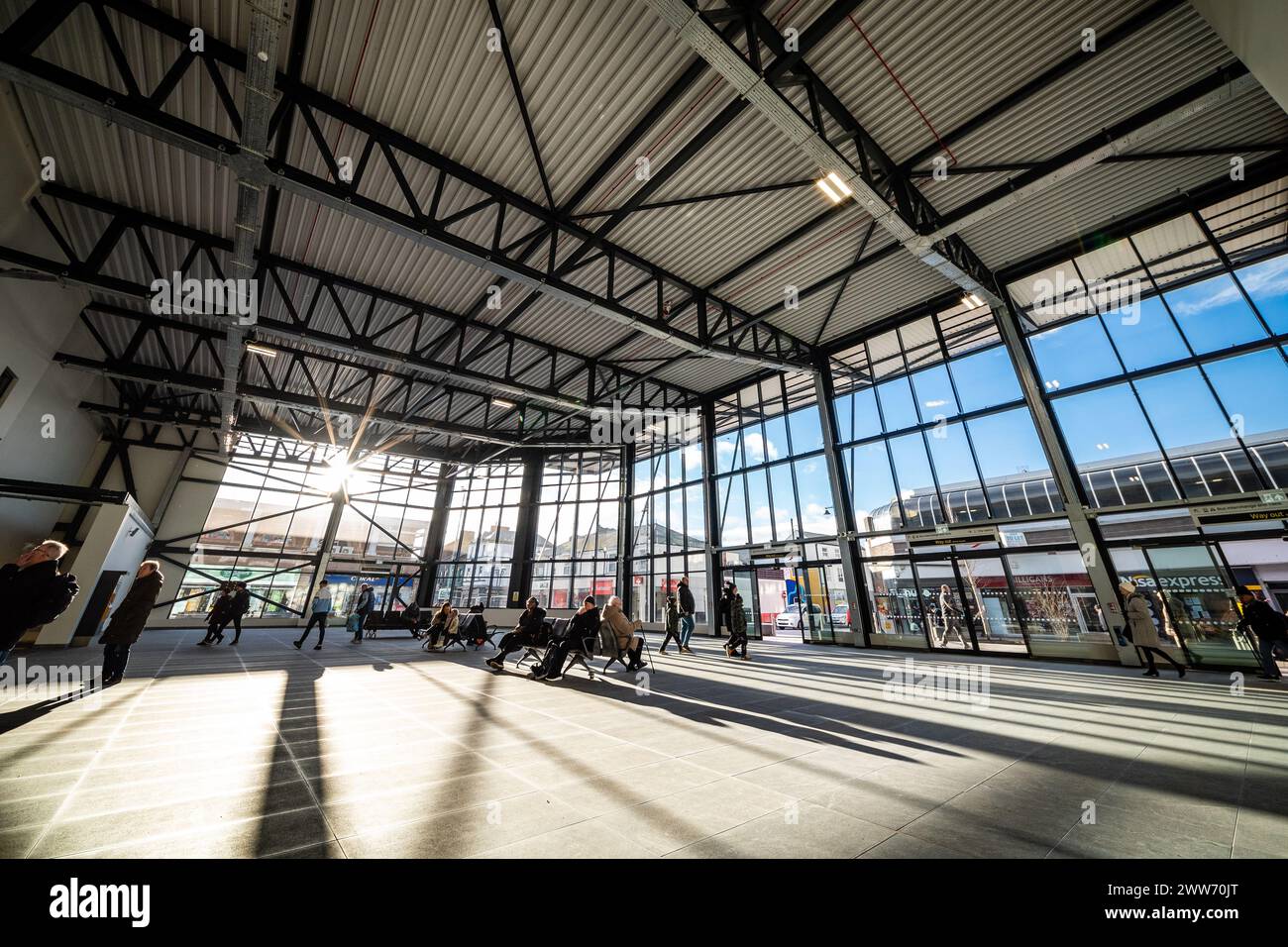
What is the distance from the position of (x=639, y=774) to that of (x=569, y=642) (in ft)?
15.0

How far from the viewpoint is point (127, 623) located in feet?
18.3

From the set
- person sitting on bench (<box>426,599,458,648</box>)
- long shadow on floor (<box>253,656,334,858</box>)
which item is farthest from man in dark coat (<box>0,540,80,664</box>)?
person sitting on bench (<box>426,599,458,648</box>)

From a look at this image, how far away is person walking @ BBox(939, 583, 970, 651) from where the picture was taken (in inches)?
422

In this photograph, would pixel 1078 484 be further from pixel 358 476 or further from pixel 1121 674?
pixel 358 476

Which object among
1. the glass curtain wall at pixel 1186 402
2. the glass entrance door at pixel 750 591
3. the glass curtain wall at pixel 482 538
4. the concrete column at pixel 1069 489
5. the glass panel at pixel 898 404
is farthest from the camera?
the glass curtain wall at pixel 482 538

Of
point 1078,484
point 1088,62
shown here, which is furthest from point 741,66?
point 1078,484

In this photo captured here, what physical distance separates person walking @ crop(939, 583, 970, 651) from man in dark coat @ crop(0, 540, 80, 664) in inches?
573

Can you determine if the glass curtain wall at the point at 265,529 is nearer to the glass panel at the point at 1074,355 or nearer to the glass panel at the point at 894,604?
the glass panel at the point at 894,604

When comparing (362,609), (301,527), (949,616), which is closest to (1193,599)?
Answer: (949,616)

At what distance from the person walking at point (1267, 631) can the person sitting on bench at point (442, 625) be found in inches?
586

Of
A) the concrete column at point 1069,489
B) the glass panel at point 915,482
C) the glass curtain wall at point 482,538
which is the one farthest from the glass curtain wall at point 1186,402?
the glass curtain wall at point 482,538

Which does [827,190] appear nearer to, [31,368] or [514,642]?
[514,642]

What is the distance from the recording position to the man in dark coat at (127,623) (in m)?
5.49
